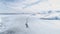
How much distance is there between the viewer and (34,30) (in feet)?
3.87

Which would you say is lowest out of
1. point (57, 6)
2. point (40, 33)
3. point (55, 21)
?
point (40, 33)

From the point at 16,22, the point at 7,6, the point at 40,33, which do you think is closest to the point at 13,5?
the point at 7,6

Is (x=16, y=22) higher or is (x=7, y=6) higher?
(x=7, y=6)

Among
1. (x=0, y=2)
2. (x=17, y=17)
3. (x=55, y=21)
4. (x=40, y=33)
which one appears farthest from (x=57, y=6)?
(x=0, y=2)

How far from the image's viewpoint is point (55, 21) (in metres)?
1.17

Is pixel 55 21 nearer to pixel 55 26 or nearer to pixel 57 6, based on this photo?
pixel 55 26

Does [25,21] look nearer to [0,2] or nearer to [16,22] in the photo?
[16,22]

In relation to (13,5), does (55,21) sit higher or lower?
lower

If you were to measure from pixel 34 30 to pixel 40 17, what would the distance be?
0.56ft

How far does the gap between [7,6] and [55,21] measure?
1.95 feet

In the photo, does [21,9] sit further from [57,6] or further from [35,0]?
[57,6]

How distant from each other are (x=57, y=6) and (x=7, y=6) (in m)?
0.60

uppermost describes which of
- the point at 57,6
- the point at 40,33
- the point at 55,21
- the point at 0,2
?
the point at 0,2

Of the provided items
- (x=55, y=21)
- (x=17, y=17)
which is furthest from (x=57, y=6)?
(x=17, y=17)
